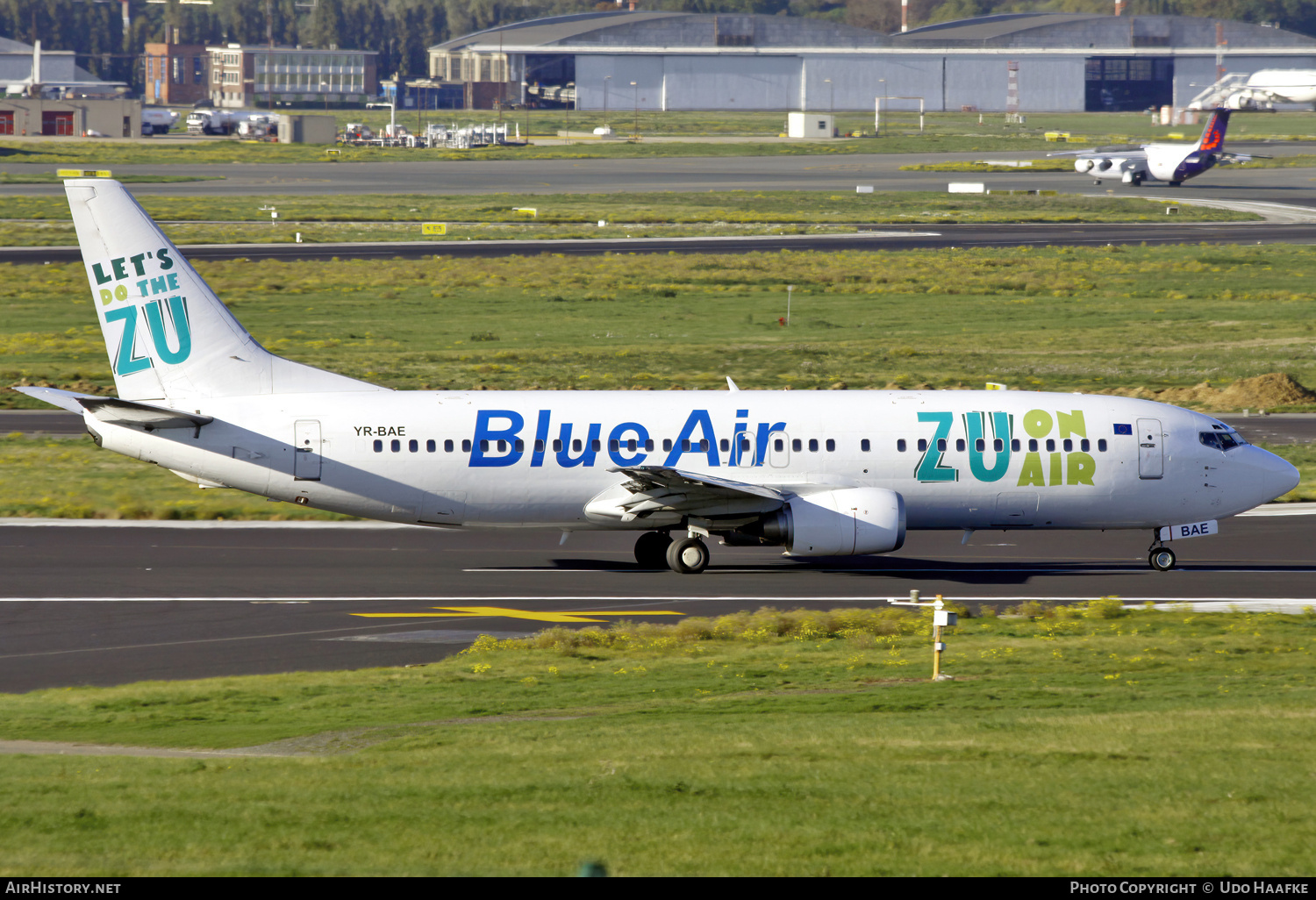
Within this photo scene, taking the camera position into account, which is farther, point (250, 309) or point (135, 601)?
point (250, 309)

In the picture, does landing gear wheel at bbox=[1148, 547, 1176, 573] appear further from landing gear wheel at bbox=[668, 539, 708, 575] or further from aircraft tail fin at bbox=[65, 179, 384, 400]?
aircraft tail fin at bbox=[65, 179, 384, 400]

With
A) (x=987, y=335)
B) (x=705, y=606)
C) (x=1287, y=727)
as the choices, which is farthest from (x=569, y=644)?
(x=987, y=335)

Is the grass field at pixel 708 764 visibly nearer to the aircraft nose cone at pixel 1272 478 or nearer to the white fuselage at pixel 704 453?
the white fuselage at pixel 704 453

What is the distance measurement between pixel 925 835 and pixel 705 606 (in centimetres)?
1824

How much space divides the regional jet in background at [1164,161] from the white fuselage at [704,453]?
124m

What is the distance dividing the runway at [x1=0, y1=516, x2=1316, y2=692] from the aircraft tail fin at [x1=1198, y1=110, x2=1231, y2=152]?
118530mm

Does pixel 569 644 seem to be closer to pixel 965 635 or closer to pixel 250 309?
pixel 965 635

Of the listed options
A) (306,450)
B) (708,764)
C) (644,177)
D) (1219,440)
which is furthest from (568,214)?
(708,764)

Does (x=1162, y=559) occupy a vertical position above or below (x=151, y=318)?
below

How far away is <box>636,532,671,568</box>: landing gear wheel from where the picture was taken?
36656 millimetres

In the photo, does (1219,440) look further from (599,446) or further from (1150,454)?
(599,446)

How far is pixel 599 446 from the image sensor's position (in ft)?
114

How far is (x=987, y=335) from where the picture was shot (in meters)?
74.8

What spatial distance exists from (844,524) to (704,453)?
3.81 meters
